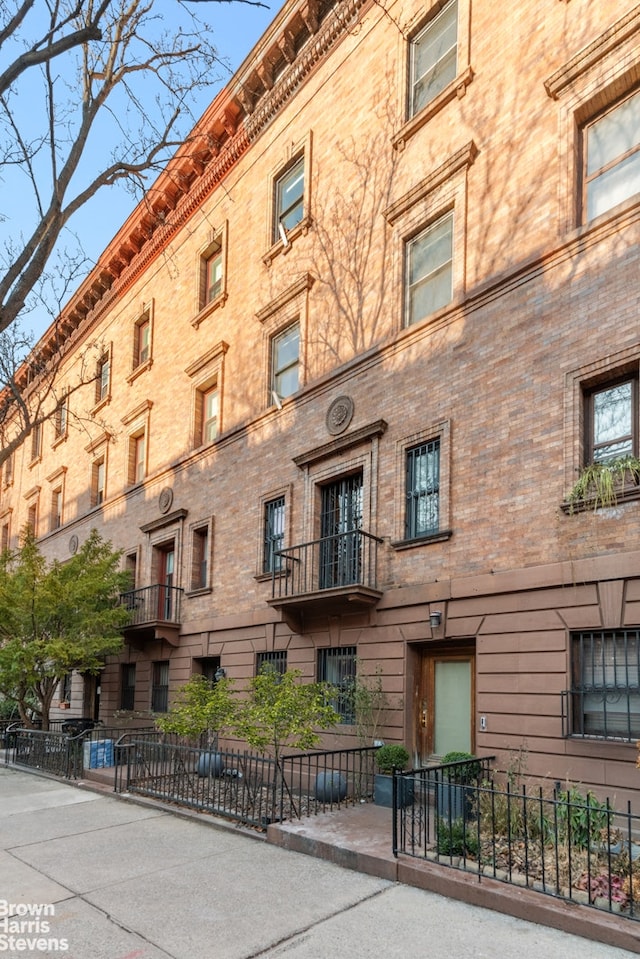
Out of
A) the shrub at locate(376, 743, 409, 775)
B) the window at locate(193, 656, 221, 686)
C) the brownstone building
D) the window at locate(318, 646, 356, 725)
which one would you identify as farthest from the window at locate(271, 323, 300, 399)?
the shrub at locate(376, 743, 409, 775)

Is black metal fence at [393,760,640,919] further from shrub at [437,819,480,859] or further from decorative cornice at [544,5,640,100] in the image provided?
decorative cornice at [544,5,640,100]

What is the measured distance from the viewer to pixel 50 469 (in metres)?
31.5

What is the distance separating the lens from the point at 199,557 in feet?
62.3

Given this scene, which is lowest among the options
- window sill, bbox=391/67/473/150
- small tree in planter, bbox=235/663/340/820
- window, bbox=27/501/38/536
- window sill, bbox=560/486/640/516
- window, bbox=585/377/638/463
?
small tree in planter, bbox=235/663/340/820

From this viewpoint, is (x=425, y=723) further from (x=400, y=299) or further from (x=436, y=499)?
(x=400, y=299)

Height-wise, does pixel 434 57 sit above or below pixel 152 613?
above

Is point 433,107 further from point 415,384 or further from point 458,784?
point 458,784

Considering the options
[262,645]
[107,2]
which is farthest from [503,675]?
→ [107,2]

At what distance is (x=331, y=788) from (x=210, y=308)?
13.3 metres

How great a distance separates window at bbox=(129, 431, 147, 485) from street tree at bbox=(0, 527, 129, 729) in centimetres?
423

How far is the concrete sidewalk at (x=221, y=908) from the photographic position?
5781mm

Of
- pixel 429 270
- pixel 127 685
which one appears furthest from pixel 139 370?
pixel 429 270

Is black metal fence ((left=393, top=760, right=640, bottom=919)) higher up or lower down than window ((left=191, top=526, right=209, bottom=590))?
lower down

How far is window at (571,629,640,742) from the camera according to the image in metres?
8.93
